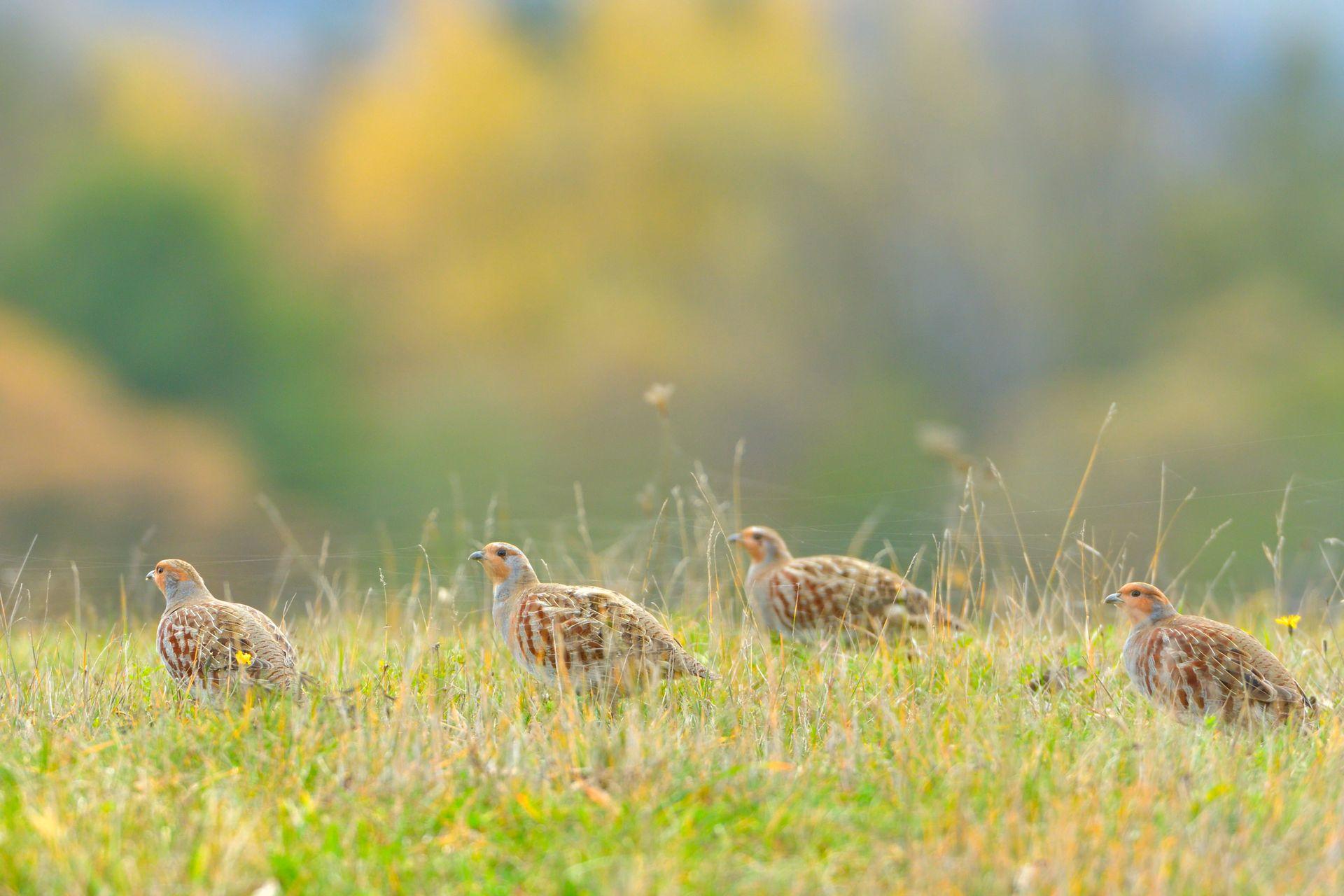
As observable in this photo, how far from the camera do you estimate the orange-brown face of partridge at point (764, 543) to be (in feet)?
20.7

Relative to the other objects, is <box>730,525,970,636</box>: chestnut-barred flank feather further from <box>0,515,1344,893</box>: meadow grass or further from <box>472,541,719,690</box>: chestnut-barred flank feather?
<box>472,541,719,690</box>: chestnut-barred flank feather

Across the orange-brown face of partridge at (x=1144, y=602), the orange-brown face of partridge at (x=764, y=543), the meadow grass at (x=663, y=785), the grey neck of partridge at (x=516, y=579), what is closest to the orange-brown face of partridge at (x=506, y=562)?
the grey neck of partridge at (x=516, y=579)

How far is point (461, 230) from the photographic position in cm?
3005

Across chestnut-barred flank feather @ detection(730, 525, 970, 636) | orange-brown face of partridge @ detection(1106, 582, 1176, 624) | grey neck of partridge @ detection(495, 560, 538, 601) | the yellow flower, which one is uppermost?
the yellow flower

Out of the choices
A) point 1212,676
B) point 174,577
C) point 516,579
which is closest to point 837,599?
point 516,579

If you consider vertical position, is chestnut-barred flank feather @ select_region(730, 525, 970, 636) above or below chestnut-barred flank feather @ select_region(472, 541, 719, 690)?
below

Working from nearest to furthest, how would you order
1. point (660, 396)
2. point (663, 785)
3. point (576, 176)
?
point (663, 785) → point (660, 396) → point (576, 176)

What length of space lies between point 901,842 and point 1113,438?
23.5 m

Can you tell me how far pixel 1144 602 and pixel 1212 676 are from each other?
50 centimetres

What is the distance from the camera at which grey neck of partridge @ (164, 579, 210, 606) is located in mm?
4816

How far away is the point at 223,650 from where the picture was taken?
14.0 ft

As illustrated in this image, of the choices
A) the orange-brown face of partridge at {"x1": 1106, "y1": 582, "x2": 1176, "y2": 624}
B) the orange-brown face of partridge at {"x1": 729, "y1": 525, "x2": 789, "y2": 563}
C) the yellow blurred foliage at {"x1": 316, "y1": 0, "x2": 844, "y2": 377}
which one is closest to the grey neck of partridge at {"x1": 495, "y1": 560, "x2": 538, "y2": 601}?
the orange-brown face of partridge at {"x1": 729, "y1": 525, "x2": 789, "y2": 563}

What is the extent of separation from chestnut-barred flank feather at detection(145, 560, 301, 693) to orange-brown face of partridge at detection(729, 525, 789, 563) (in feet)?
8.28

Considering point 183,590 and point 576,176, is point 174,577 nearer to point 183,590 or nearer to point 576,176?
point 183,590
